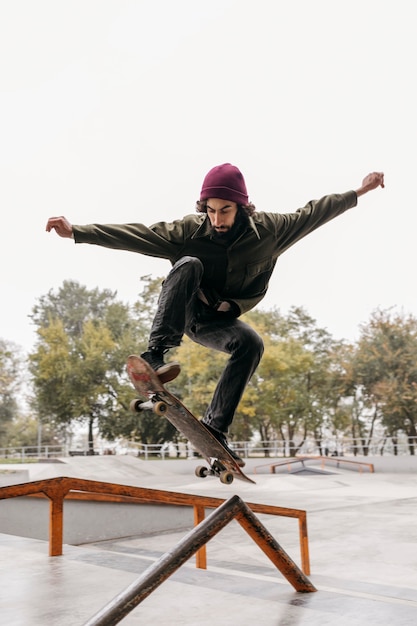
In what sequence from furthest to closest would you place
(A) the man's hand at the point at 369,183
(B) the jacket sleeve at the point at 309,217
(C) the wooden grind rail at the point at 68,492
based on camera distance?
(C) the wooden grind rail at the point at 68,492 < (A) the man's hand at the point at 369,183 < (B) the jacket sleeve at the point at 309,217

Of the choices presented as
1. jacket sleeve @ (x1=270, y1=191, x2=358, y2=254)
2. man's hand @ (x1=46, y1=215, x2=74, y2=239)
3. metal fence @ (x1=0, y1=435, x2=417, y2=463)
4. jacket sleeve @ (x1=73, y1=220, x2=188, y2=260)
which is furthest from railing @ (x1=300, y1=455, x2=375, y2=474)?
man's hand @ (x1=46, y1=215, x2=74, y2=239)

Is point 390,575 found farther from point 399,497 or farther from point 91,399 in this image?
point 91,399

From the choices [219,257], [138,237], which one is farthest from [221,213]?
[138,237]

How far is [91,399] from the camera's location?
43.5 m

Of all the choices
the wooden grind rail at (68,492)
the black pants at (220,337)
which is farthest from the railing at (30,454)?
the black pants at (220,337)

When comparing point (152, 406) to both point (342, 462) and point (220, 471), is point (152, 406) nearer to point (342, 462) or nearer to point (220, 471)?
point (220, 471)

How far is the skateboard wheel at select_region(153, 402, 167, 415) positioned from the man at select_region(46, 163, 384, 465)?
0.16 meters

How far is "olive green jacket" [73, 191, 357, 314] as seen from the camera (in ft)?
12.1

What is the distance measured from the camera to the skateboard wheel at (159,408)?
339cm

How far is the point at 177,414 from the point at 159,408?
0.23 meters

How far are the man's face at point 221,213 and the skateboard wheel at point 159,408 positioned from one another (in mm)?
1230

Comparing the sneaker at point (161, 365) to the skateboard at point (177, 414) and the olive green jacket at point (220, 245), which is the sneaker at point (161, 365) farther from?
the olive green jacket at point (220, 245)

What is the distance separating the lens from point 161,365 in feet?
11.6

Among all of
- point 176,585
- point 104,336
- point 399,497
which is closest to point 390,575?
point 176,585
